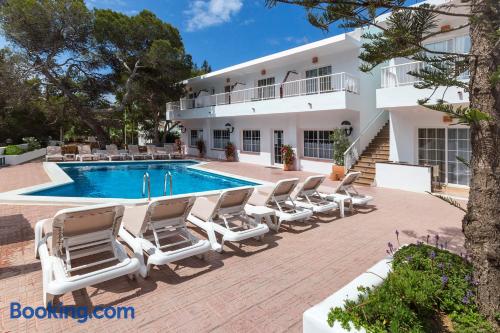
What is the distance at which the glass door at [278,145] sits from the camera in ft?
61.8

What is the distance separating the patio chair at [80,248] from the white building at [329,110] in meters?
9.54

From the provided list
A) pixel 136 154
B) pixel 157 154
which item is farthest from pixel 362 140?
pixel 136 154

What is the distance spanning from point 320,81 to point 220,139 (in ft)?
35.5

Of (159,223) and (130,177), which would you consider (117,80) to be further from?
(159,223)

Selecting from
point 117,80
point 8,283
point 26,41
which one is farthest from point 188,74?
point 8,283

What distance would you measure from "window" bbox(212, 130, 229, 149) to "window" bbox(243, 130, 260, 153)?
246 cm

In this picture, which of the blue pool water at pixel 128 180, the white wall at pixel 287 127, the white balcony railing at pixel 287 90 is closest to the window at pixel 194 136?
the white wall at pixel 287 127

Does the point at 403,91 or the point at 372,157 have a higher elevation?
the point at 403,91

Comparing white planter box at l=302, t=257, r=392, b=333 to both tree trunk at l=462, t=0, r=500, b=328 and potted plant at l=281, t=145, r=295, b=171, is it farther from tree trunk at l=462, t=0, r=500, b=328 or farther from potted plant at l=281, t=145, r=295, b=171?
potted plant at l=281, t=145, r=295, b=171

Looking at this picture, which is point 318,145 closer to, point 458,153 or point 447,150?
point 447,150

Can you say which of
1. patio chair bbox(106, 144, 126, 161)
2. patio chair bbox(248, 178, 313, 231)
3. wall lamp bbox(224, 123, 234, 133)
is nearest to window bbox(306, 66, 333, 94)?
wall lamp bbox(224, 123, 234, 133)

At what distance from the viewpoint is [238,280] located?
439 centimetres

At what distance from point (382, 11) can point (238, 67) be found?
17293 millimetres

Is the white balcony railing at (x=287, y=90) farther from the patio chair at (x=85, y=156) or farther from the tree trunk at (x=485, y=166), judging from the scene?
the tree trunk at (x=485, y=166)
